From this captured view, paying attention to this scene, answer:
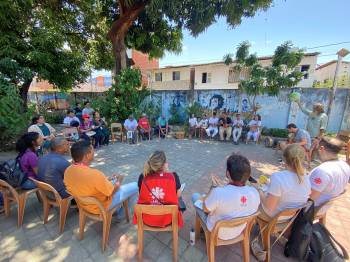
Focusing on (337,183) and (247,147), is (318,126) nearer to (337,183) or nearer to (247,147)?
(247,147)

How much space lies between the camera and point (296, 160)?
1897 mm

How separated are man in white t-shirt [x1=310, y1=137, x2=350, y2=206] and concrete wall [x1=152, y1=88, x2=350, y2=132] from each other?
657cm

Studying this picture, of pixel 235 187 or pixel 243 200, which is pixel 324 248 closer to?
pixel 243 200

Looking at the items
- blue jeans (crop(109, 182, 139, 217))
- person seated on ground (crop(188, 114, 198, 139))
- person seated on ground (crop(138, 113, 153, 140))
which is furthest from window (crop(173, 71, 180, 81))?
blue jeans (crop(109, 182, 139, 217))

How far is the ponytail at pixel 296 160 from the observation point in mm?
1893

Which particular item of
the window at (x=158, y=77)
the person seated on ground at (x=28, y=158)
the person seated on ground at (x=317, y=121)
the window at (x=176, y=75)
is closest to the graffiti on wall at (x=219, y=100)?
the person seated on ground at (x=317, y=121)

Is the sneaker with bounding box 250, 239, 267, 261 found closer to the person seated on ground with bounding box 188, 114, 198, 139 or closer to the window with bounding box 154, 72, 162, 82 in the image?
the person seated on ground with bounding box 188, 114, 198, 139

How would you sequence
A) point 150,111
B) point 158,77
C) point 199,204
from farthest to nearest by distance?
point 158,77, point 150,111, point 199,204

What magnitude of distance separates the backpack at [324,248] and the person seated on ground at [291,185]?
359mm

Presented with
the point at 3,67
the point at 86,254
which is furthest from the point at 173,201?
the point at 3,67

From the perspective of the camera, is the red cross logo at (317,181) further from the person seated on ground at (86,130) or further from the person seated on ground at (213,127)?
the person seated on ground at (86,130)

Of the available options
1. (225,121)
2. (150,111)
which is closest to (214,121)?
(225,121)

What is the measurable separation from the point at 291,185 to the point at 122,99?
720 cm

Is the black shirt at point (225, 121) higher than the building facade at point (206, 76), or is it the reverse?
the building facade at point (206, 76)
